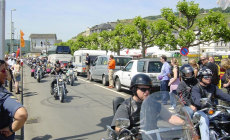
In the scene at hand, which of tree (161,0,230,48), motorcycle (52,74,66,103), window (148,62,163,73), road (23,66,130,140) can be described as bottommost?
road (23,66,130,140)

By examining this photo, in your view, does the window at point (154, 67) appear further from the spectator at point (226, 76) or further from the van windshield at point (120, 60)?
the van windshield at point (120, 60)

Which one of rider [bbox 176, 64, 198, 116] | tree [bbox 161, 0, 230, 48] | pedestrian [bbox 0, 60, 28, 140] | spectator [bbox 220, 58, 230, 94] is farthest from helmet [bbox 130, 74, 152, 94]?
tree [bbox 161, 0, 230, 48]

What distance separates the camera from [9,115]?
257cm

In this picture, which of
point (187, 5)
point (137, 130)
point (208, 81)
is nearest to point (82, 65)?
point (187, 5)

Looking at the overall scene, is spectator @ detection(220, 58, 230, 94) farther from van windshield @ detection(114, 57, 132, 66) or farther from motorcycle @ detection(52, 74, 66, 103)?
van windshield @ detection(114, 57, 132, 66)

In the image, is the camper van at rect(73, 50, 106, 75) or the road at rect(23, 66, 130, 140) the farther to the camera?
the camper van at rect(73, 50, 106, 75)

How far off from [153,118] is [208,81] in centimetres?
234

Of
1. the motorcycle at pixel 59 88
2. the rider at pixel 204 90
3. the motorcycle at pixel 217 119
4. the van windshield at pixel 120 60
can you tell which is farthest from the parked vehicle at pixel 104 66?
the motorcycle at pixel 217 119

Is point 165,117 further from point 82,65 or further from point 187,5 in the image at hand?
point 187,5

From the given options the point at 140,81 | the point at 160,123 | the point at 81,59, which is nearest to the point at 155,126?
the point at 160,123

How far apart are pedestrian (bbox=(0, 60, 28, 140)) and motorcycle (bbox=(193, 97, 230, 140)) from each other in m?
2.82

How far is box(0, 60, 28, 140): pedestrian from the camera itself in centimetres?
250

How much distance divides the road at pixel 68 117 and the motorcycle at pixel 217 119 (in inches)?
105

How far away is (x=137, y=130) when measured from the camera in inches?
110
